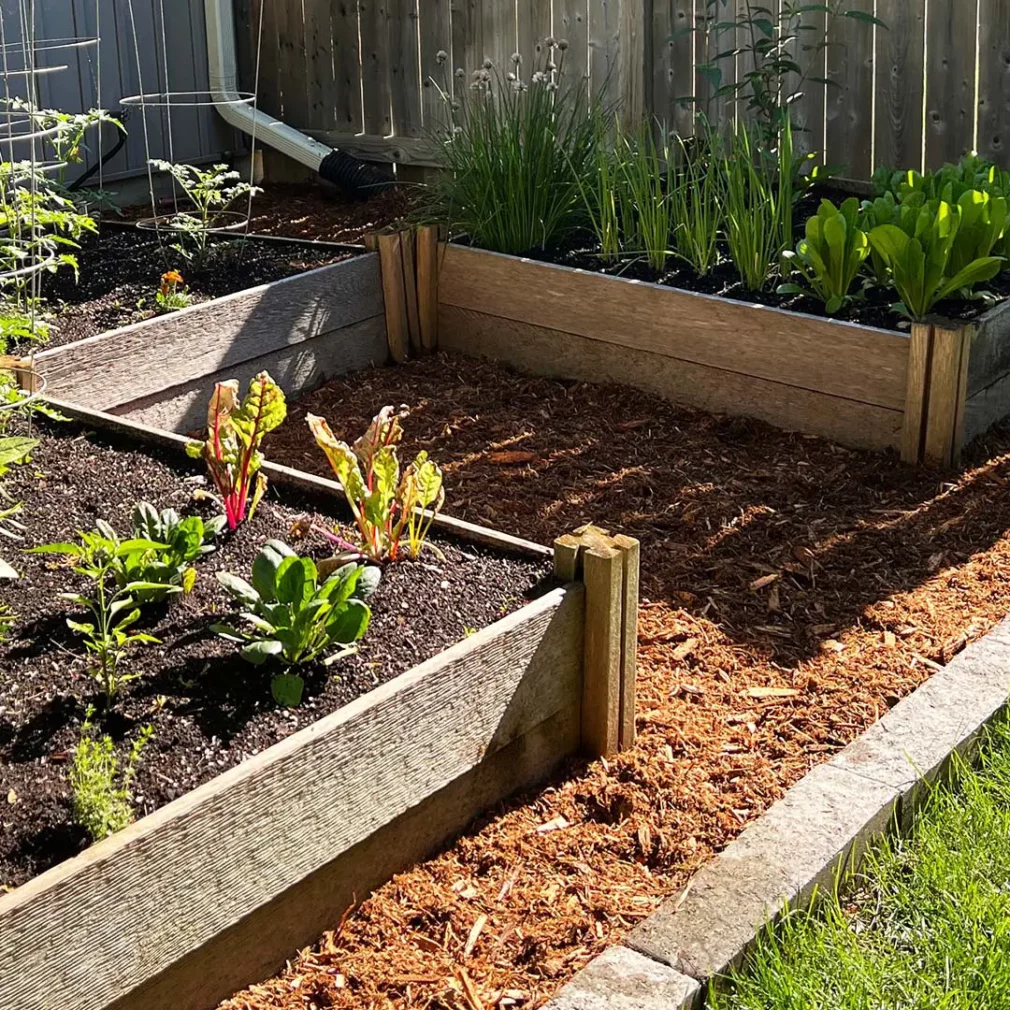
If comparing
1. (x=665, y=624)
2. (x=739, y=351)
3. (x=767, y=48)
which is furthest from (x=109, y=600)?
(x=767, y=48)

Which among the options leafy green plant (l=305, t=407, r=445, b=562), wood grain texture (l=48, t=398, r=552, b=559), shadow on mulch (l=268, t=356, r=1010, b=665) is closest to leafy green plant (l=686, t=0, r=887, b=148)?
shadow on mulch (l=268, t=356, r=1010, b=665)

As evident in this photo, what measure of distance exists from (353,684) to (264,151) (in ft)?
19.1

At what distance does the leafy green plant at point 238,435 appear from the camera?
10.3 feet

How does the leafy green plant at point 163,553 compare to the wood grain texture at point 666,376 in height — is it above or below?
above

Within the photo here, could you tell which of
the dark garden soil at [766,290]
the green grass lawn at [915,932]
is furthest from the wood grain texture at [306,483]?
the dark garden soil at [766,290]

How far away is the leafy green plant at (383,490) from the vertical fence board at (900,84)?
3609mm

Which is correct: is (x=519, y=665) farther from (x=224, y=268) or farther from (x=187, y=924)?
(x=224, y=268)

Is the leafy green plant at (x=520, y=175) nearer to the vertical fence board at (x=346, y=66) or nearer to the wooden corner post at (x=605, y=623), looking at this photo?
the vertical fence board at (x=346, y=66)

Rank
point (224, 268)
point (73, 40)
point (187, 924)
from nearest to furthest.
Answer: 1. point (187, 924)
2. point (224, 268)
3. point (73, 40)

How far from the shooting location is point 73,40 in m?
6.76

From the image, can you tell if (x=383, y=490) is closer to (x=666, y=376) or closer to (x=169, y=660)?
(x=169, y=660)

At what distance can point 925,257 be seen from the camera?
13.9 feet

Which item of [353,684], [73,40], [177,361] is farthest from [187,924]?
[73,40]

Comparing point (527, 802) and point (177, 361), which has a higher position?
point (177, 361)
